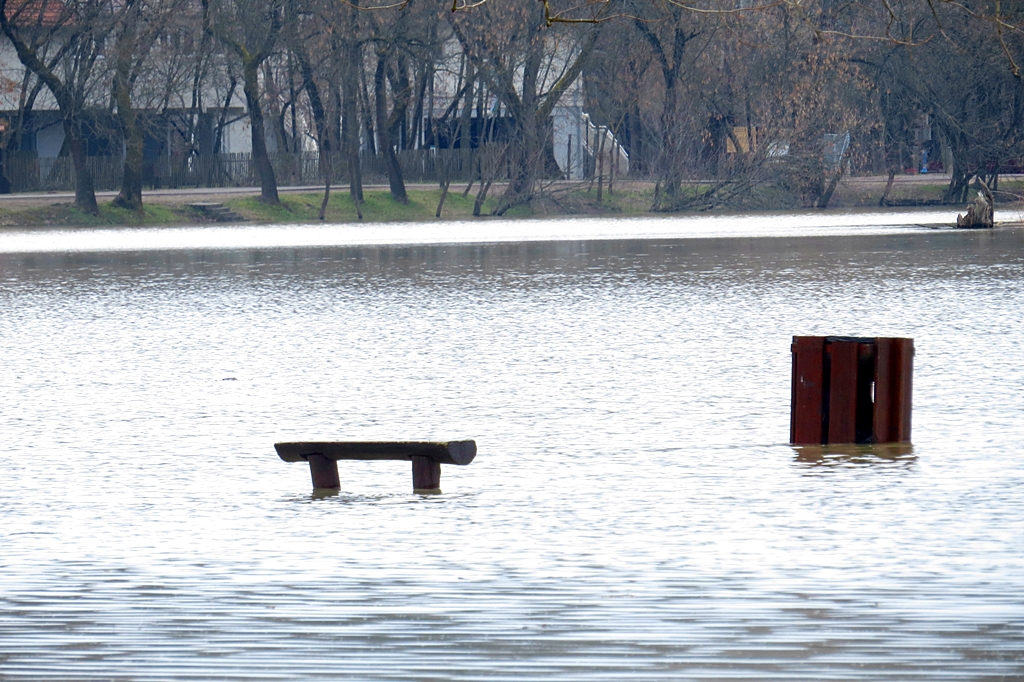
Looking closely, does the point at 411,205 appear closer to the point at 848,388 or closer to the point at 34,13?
the point at 34,13

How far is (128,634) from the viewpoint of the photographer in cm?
685

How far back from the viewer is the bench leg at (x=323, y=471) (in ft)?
33.1

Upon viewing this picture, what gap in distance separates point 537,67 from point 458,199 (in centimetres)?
576

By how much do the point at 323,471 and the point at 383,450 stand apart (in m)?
0.48

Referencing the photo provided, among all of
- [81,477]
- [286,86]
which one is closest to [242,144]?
[286,86]

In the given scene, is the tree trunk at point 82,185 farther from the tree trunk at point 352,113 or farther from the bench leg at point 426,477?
the bench leg at point 426,477

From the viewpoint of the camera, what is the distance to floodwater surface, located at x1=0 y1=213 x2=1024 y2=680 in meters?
6.58

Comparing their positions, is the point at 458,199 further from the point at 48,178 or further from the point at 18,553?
the point at 18,553

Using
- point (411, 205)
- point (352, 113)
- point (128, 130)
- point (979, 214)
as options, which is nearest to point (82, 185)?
point (128, 130)

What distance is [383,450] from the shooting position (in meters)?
9.86

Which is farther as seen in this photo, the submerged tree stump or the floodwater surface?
the submerged tree stump

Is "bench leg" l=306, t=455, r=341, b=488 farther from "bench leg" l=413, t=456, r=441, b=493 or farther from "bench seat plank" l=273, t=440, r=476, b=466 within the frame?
"bench leg" l=413, t=456, r=441, b=493

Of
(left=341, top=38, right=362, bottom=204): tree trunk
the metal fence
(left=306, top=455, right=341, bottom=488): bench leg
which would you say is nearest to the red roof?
the metal fence

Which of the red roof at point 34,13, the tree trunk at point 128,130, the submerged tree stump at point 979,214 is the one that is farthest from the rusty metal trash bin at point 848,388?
the red roof at point 34,13
